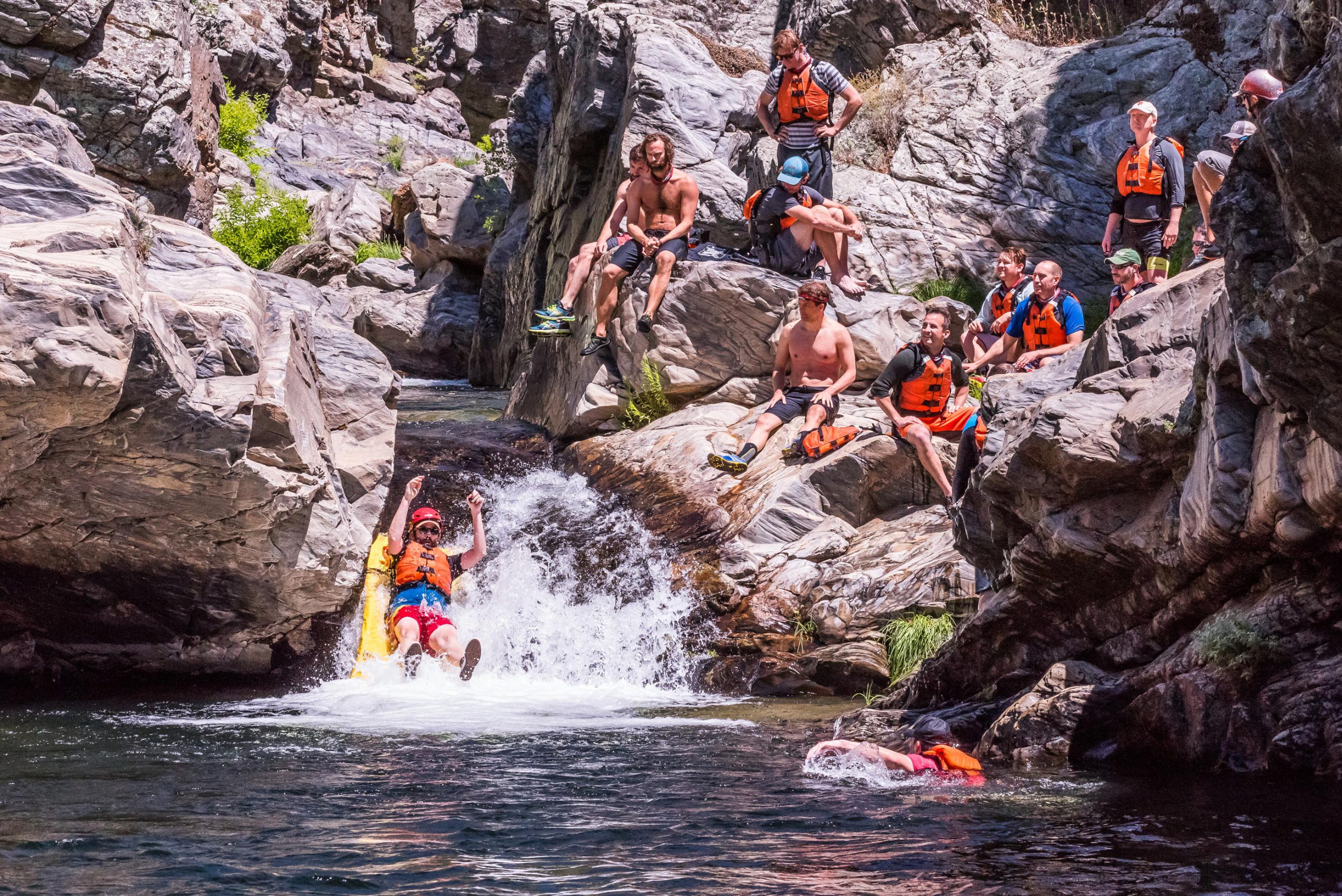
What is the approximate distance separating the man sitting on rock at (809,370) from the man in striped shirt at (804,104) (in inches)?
78.0

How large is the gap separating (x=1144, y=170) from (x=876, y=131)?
715 centimetres

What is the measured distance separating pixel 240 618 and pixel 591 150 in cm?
895

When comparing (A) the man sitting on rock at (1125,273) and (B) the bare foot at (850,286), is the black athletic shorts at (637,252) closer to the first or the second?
(B) the bare foot at (850,286)

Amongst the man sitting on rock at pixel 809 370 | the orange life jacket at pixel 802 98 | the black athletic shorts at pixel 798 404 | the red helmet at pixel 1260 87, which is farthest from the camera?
the orange life jacket at pixel 802 98

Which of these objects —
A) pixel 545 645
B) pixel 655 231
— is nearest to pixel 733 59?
pixel 655 231

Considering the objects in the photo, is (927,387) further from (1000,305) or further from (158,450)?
(158,450)

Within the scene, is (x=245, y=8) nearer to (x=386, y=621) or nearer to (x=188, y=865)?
(x=386, y=621)

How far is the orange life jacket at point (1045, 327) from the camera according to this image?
9.61m

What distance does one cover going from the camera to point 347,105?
1364 inches

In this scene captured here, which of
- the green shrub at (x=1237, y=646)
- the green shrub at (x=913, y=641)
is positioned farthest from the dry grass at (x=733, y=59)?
→ the green shrub at (x=1237, y=646)

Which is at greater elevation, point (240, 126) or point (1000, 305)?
point (240, 126)

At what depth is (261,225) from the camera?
2644 centimetres

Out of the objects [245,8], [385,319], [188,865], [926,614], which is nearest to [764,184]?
[926,614]

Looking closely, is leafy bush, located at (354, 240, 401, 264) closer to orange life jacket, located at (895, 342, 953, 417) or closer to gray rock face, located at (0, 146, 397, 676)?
gray rock face, located at (0, 146, 397, 676)
